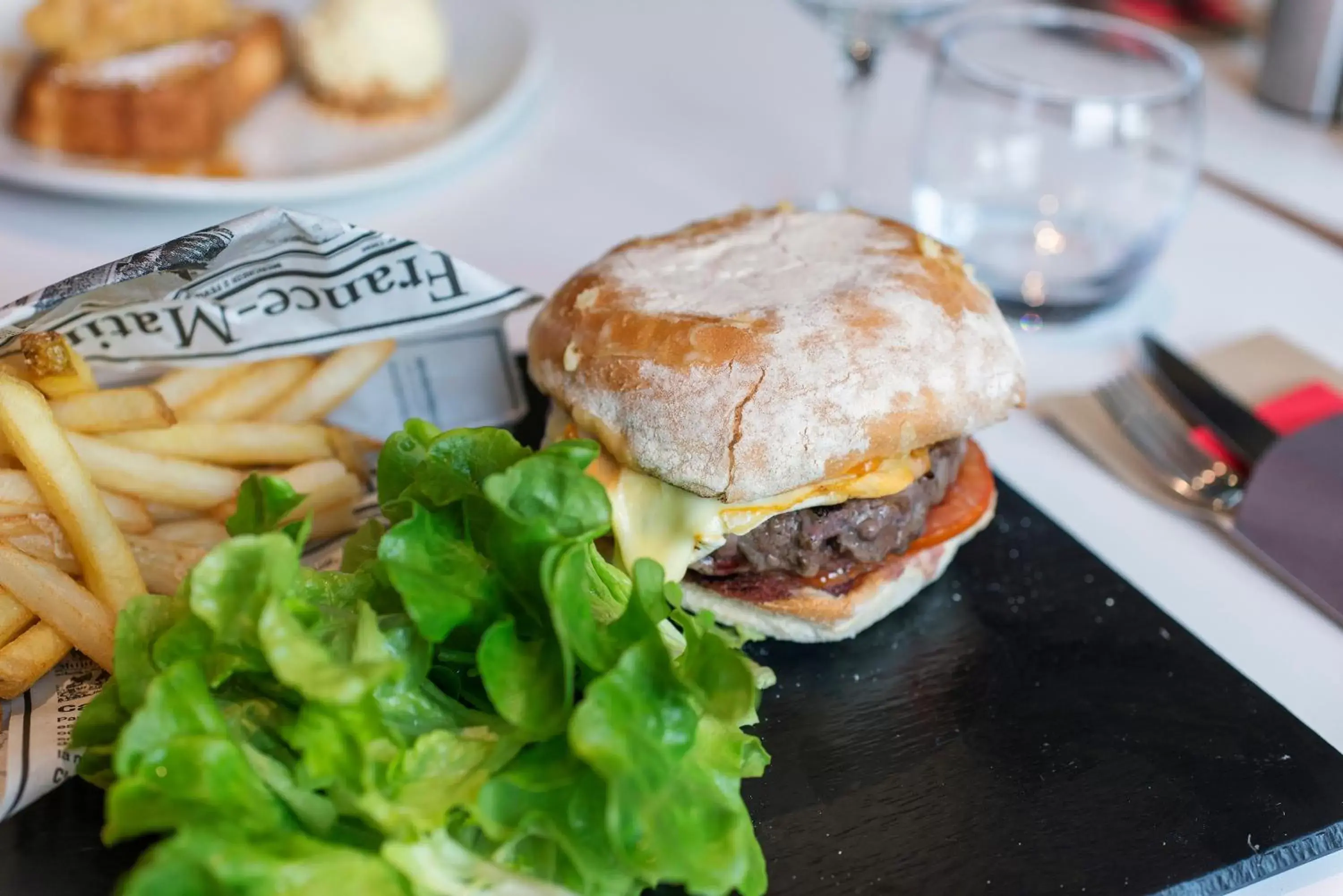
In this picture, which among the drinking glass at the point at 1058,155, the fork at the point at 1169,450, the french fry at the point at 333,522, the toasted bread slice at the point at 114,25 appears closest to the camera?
the french fry at the point at 333,522

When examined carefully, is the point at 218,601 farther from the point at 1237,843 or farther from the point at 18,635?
the point at 1237,843

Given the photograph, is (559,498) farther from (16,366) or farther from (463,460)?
(16,366)

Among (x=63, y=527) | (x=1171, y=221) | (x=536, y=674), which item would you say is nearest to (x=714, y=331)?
(x=536, y=674)

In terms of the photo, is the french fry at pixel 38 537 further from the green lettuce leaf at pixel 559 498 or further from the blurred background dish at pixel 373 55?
the blurred background dish at pixel 373 55

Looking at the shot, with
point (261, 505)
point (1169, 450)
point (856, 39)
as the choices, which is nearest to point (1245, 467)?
point (1169, 450)

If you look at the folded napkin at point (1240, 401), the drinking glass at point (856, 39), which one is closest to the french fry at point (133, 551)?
the drinking glass at point (856, 39)
